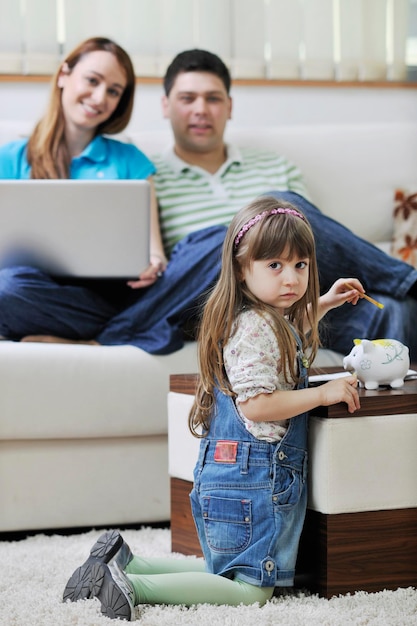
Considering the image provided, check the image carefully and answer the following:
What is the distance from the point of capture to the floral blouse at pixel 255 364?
1.28 m

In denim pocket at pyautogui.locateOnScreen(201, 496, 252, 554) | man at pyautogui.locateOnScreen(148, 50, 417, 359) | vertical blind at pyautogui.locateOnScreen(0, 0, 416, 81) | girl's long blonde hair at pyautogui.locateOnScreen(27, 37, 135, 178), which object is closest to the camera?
denim pocket at pyautogui.locateOnScreen(201, 496, 252, 554)

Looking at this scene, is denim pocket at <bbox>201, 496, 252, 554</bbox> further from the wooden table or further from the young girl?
the wooden table

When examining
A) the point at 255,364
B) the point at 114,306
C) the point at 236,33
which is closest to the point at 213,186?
the point at 114,306

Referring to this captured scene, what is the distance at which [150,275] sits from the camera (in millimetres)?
1933

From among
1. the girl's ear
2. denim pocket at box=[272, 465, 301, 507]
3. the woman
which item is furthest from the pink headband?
the girl's ear

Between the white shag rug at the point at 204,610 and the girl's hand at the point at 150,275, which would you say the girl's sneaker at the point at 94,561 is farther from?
the girl's hand at the point at 150,275

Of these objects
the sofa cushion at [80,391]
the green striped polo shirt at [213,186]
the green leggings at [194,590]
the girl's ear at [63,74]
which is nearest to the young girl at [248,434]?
the green leggings at [194,590]

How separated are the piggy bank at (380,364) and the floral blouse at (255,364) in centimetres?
13

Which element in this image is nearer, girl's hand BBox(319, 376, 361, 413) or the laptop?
girl's hand BBox(319, 376, 361, 413)

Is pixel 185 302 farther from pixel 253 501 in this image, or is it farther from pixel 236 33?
pixel 236 33

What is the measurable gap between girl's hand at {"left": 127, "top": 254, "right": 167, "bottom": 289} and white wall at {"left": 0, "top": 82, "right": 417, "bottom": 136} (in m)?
1.07

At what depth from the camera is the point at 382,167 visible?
2.53 meters

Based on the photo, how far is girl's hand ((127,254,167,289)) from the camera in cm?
191

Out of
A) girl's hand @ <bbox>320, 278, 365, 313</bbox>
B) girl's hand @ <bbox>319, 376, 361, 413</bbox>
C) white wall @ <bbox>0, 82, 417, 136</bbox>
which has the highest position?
white wall @ <bbox>0, 82, 417, 136</bbox>
